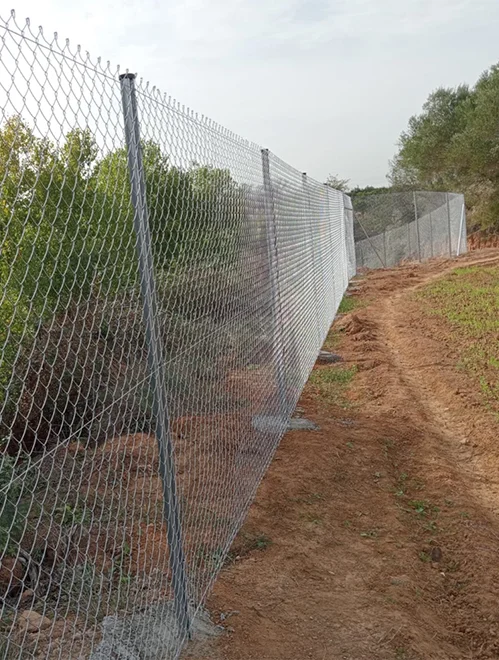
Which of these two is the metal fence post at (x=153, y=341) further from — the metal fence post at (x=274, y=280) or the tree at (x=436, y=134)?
the tree at (x=436, y=134)

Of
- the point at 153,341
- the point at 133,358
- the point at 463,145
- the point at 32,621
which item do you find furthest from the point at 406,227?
the point at 32,621

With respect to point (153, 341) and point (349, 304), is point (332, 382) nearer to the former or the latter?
point (153, 341)

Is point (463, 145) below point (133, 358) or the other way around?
the other way around

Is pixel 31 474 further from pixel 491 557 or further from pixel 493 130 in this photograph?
pixel 493 130

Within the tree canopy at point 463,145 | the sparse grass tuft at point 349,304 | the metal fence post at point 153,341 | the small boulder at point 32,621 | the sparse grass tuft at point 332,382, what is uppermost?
the tree canopy at point 463,145

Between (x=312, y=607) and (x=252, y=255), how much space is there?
2.49 meters

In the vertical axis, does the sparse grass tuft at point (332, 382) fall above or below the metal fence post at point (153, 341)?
below

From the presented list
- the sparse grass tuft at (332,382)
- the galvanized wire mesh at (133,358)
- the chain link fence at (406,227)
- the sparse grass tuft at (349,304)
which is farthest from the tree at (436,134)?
the galvanized wire mesh at (133,358)

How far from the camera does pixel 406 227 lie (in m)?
26.8

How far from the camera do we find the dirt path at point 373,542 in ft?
11.4

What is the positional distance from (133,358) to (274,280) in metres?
2.48

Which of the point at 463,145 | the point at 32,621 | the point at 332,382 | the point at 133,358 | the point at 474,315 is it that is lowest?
the point at 332,382

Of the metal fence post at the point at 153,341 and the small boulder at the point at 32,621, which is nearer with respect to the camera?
the metal fence post at the point at 153,341

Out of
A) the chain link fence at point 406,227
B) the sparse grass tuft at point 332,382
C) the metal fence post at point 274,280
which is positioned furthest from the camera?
the chain link fence at point 406,227
